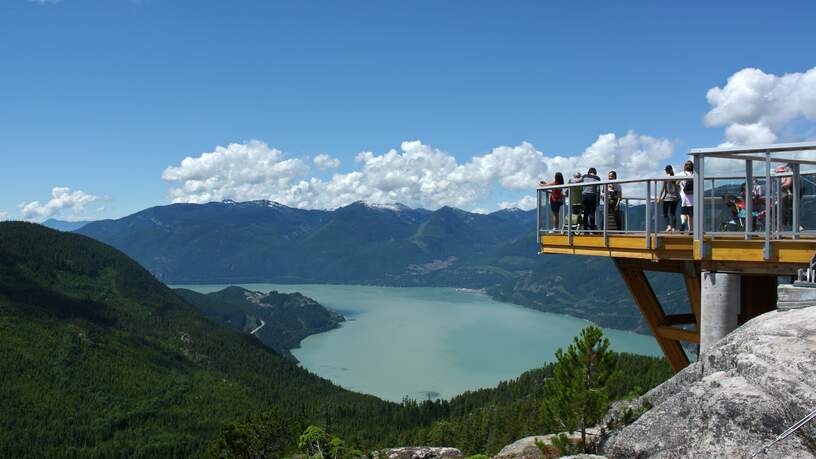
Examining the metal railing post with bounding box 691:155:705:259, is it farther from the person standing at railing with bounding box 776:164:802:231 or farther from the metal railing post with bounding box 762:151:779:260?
the person standing at railing with bounding box 776:164:802:231

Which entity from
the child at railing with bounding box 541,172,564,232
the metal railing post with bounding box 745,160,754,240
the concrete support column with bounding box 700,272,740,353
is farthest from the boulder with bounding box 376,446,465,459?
the metal railing post with bounding box 745,160,754,240

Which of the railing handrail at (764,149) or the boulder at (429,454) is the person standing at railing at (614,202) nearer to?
the railing handrail at (764,149)

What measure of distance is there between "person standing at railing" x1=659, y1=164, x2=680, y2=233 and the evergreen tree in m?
3.24

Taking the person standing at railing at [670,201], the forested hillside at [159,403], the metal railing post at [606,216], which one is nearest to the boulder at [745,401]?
the person standing at railing at [670,201]

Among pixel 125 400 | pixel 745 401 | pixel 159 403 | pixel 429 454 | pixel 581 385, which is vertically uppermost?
pixel 745 401

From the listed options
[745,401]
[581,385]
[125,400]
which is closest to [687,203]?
[581,385]

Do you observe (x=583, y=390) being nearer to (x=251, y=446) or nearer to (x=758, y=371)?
(x=758, y=371)

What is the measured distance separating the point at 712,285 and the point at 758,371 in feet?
10.2

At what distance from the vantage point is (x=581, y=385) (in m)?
13.7

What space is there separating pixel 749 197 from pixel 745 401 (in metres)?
4.01

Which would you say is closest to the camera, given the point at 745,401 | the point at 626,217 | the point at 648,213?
the point at 745,401

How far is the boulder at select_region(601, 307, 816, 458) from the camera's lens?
25.9ft

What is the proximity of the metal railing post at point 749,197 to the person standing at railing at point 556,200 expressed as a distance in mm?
4540

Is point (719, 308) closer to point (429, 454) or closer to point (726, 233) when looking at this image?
point (726, 233)
